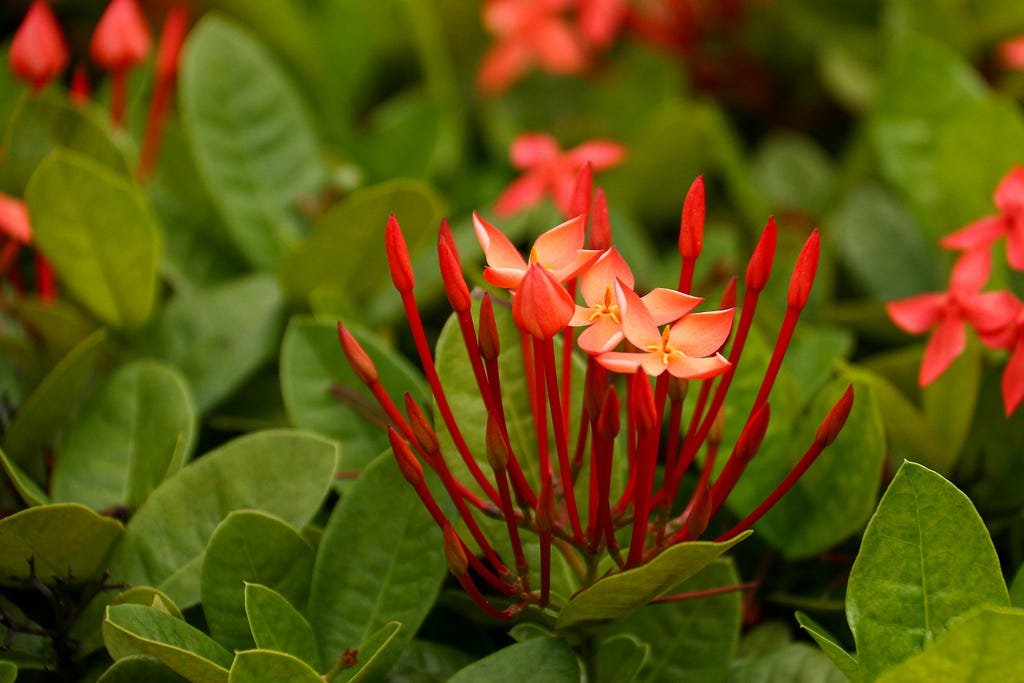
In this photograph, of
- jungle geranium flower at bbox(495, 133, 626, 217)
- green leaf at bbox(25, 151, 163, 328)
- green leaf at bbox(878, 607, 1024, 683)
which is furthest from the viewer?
jungle geranium flower at bbox(495, 133, 626, 217)

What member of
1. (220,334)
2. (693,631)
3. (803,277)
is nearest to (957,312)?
(803,277)

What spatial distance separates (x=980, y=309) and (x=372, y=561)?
1.59 feet

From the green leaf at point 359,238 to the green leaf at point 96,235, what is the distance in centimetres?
13

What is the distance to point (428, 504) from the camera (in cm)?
64

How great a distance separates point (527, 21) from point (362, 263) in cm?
51

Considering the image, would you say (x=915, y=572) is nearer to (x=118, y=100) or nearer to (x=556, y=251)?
(x=556, y=251)

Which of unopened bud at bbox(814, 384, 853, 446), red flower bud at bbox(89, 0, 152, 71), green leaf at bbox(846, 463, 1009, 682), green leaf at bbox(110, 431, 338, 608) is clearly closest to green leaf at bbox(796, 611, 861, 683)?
green leaf at bbox(846, 463, 1009, 682)

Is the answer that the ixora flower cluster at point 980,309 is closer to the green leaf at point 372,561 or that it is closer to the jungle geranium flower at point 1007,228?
the jungle geranium flower at point 1007,228

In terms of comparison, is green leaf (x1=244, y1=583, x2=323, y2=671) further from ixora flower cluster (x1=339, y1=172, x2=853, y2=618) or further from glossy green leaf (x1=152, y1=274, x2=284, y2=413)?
glossy green leaf (x1=152, y1=274, x2=284, y2=413)

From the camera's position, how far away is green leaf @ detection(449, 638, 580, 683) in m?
0.64

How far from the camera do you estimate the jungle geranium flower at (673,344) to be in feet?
1.93

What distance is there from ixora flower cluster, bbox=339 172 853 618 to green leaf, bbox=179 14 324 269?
473mm

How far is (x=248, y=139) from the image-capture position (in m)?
1.11

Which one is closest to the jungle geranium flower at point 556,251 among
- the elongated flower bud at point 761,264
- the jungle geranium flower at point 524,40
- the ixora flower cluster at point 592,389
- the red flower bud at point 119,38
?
the ixora flower cluster at point 592,389
